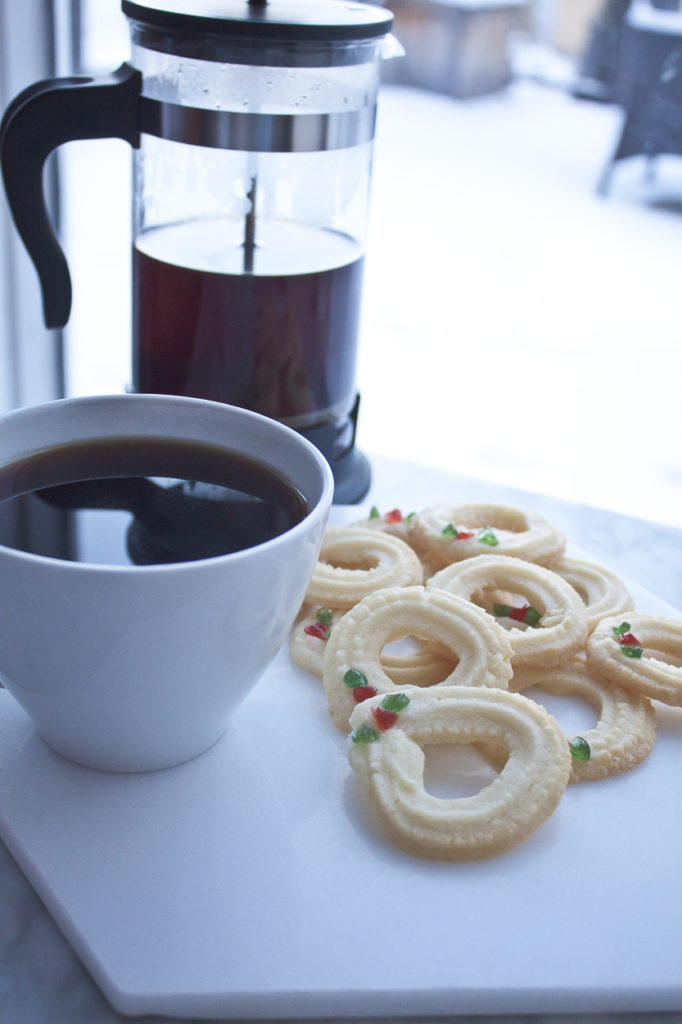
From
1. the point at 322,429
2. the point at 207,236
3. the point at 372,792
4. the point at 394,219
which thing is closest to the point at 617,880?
the point at 372,792

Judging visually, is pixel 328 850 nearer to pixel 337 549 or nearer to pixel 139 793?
pixel 139 793

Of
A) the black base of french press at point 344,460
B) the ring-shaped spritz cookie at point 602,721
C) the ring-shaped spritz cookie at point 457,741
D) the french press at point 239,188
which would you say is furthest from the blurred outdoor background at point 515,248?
the ring-shaped spritz cookie at point 457,741

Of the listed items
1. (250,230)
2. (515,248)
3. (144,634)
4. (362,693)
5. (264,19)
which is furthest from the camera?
(515,248)

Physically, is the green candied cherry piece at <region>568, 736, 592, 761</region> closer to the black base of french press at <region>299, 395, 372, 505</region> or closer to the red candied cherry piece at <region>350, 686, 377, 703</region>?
the red candied cherry piece at <region>350, 686, 377, 703</region>

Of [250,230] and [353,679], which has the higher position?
[250,230]

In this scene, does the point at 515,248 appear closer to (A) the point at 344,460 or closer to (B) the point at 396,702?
(A) the point at 344,460

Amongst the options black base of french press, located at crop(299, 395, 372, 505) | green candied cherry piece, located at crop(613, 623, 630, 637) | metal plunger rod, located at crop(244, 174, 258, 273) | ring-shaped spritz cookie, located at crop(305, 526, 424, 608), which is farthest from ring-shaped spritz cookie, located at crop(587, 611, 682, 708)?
metal plunger rod, located at crop(244, 174, 258, 273)

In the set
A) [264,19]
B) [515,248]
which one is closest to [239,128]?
[264,19]
